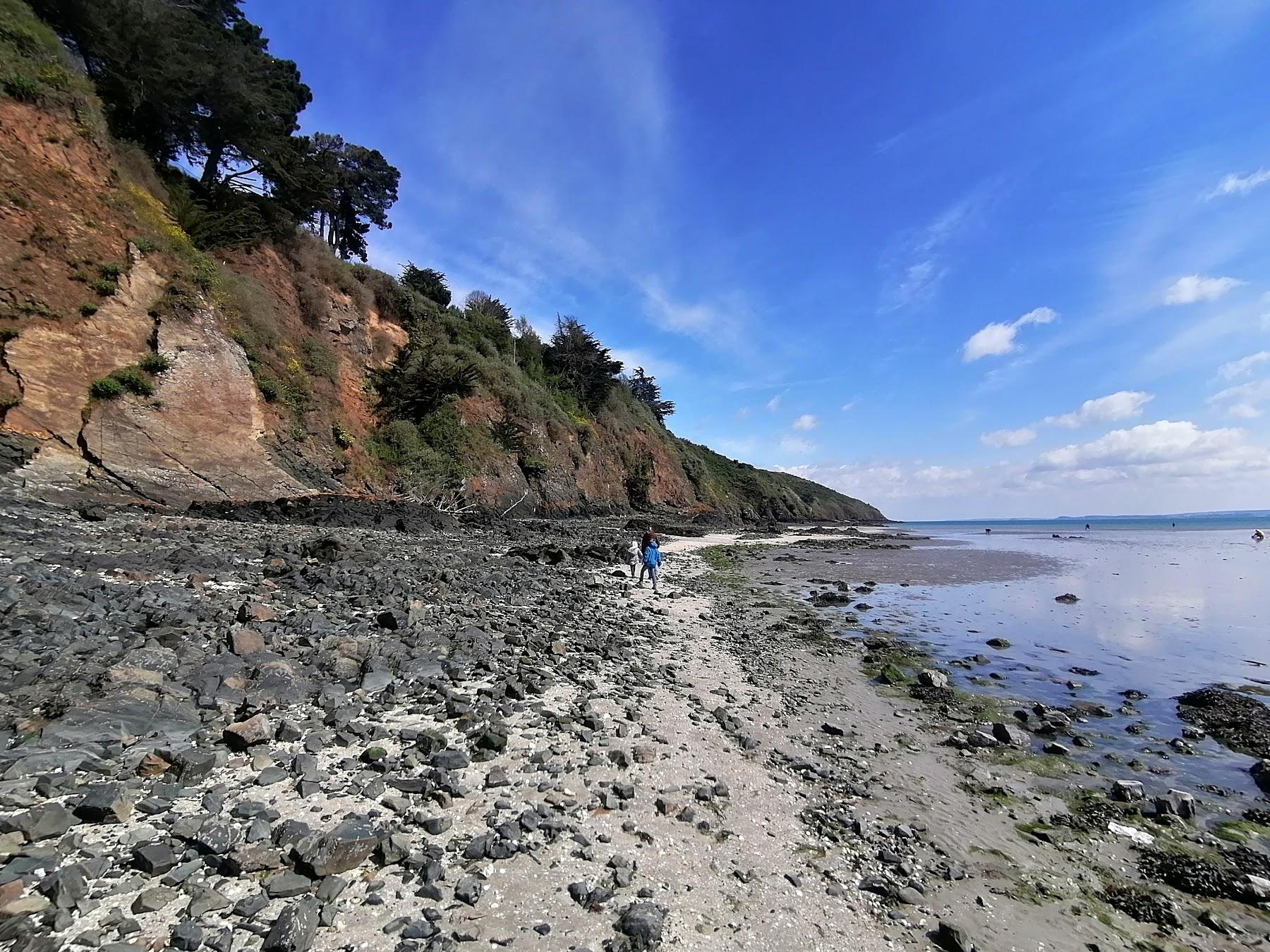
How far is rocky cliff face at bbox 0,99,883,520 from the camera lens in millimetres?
13656

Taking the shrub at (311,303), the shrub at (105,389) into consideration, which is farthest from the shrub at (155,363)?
the shrub at (311,303)

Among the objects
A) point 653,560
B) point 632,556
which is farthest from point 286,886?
point 632,556

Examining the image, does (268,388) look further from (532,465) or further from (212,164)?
(532,465)

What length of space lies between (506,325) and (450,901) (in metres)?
49.6

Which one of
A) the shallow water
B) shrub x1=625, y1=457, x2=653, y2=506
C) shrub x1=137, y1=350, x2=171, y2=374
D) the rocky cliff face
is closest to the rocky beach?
the shallow water

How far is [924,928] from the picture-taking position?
3805 millimetres

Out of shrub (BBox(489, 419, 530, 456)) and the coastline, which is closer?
the coastline

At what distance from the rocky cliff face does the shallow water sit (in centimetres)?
2151

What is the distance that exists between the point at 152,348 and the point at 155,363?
0.81 meters

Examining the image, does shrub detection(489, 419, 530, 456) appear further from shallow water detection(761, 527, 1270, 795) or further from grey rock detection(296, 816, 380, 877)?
grey rock detection(296, 816, 380, 877)

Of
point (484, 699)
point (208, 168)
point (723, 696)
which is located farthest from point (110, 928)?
Result: point (208, 168)

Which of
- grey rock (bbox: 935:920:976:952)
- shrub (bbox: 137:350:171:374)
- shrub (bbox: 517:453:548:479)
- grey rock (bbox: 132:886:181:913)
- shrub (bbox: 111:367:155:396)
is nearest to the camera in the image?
grey rock (bbox: 132:886:181:913)

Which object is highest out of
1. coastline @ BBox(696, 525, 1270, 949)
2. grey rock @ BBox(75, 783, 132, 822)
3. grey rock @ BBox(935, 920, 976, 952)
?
grey rock @ BBox(75, 783, 132, 822)

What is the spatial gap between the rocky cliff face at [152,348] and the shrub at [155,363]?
0.07 m
